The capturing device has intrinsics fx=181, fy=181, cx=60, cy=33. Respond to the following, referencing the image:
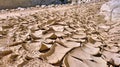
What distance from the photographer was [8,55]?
1.19 metres

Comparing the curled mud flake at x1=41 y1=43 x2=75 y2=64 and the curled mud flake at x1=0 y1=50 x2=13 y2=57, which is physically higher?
the curled mud flake at x1=0 y1=50 x2=13 y2=57

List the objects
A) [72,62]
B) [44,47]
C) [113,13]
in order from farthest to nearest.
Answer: [113,13] < [44,47] < [72,62]

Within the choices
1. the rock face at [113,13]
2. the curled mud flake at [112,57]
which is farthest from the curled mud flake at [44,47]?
the rock face at [113,13]

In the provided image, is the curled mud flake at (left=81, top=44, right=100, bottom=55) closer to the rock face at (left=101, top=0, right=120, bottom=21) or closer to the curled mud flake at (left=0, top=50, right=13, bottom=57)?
the curled mud flake at (left=0, top=50, right=13, bottom=57)

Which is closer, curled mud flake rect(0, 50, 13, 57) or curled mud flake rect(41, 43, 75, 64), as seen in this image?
curled mud flake rect(41, 43, 75, 64)

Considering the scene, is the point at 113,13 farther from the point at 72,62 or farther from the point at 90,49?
the point at 72,62

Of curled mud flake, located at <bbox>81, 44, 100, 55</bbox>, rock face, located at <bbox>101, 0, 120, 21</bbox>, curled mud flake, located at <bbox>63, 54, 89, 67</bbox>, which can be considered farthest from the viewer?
rock face, located at <bbox>101, 0, 120, 21</bbox>

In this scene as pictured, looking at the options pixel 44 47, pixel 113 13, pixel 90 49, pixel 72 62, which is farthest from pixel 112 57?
pixel 113 13

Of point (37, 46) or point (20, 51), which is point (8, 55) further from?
point (37, 46)

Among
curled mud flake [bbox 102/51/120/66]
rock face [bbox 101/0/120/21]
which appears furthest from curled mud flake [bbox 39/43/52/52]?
rock face [bbox 101/0/120/21]

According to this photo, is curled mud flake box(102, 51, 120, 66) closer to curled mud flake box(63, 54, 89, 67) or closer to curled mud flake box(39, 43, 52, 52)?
curled mud flake box(63, 54, 89, 67)

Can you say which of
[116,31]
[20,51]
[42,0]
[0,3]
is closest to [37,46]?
[20,51]

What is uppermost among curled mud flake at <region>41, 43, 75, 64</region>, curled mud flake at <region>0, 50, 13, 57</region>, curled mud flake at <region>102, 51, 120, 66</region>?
curled mud flake at <region>0, 50, 13, 57</region>

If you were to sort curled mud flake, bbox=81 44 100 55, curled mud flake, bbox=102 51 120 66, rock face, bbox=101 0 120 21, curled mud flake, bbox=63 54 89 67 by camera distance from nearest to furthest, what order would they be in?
curled mud flake, bbox=63 54 89 67, curled mud flake, bbox=102 51 120 66, curled mud flake, bbox=81 44 100 55, rock face, bbox=101 0 120 21
